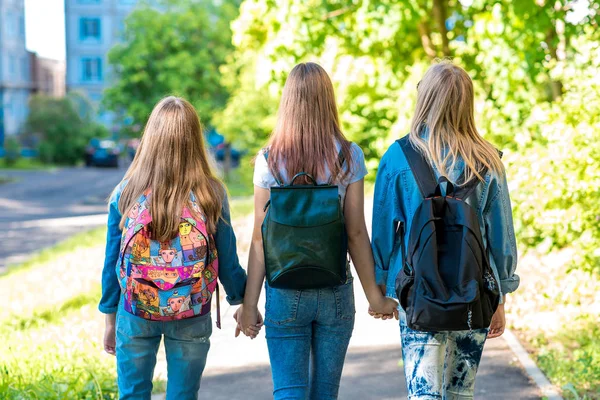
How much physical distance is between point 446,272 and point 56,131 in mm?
46884

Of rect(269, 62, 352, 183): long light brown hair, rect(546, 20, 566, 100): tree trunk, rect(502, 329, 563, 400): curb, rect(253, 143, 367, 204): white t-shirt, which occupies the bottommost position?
rect(502, 329, 563, 400): curb

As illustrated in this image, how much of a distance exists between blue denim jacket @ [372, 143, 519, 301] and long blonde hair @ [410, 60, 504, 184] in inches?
2.1

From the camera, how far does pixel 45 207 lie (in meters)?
24.0

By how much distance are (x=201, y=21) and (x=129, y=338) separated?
34208mm

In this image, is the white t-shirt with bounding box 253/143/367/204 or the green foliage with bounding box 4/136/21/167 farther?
the green foliage with bounding box 4/136/21/167

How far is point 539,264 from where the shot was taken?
9.23 meters

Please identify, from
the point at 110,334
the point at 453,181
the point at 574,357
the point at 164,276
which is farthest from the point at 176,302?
the point at 574,357

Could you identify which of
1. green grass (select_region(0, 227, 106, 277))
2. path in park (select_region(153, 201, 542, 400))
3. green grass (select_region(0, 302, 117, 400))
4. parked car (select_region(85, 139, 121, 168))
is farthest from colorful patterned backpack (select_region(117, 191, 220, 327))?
parked car (select_region(85, 139, 121, 168))

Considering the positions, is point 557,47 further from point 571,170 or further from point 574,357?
point 574,357

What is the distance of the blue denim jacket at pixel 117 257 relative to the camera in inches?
137

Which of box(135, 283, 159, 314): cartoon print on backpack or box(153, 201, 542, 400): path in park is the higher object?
box(135, 283, 159, 314): cartoon print on backpack

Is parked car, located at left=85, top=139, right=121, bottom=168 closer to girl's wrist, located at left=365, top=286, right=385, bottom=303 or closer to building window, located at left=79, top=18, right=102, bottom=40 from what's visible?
building window, located at left=79, top=18, right=102, bottom=40

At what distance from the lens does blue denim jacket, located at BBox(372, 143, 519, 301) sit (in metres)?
3.37

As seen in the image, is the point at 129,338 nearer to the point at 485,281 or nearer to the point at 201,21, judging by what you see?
the point at 485,281
